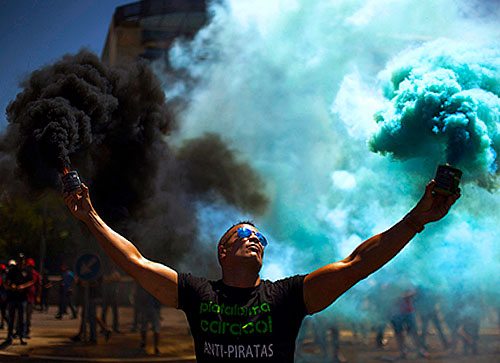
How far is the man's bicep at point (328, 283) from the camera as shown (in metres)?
2.11

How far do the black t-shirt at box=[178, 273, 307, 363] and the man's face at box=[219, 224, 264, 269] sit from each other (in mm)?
98

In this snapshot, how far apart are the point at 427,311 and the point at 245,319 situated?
597 centimetres

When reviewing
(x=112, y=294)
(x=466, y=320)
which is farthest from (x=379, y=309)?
(x=112, y=294)

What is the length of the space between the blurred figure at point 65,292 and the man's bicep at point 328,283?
7.98 m

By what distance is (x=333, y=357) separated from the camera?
299 inches

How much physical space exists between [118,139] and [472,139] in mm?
5148

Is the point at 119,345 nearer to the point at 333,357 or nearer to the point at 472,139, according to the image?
the point at 333,357

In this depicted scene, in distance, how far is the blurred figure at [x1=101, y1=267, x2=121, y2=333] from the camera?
879 cm

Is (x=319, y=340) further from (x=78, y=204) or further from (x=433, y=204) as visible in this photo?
(x=433, y=204)

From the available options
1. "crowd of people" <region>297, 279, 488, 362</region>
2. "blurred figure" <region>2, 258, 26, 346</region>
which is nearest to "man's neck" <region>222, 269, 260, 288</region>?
"crowd of people" <region>297, 279, 488, 362</region>

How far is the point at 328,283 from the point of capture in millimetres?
2129

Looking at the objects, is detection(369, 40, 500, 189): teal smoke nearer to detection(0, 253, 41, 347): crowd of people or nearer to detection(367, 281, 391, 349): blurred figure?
detection(367, 281, 391, 349): blurred figure

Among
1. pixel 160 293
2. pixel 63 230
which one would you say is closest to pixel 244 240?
pixel 160 293

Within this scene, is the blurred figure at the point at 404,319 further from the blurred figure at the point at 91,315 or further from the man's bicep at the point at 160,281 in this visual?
the man's bicep at the point at 160,281
